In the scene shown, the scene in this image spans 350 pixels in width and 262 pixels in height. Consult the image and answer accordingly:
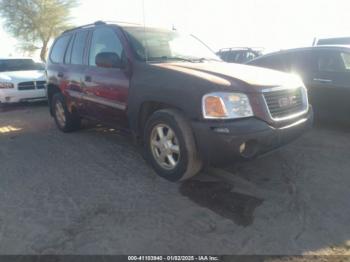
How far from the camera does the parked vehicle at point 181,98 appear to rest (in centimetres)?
325

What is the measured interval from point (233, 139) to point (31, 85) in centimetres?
762

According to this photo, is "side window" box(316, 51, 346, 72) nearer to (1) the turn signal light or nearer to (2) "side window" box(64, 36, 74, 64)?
(1) the turn signal light

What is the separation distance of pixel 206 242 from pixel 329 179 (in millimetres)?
1903

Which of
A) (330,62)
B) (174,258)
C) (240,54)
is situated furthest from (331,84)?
(240,54)

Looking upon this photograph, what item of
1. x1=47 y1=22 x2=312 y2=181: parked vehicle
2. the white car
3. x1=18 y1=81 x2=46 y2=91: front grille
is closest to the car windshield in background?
the white car

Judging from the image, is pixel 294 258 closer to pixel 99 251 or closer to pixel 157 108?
pixel 99 251

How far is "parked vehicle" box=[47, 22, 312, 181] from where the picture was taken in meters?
3.25

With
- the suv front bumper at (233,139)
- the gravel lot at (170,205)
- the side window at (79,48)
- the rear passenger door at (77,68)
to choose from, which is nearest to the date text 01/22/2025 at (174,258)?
the gravel lot at (170,205)

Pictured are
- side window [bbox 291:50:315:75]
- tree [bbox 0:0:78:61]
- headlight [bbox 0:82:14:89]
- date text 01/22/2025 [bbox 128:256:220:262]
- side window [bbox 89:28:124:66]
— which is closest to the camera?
date text 01/22/2025 [bbox 128:256:220:262]

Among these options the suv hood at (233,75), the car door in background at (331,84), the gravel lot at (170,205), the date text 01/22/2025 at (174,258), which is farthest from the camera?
the car door in background at (331,84)

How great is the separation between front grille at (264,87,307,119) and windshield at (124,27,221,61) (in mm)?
1390

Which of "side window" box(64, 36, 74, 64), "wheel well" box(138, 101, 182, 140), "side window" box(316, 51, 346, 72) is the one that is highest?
"side window" box(64, 36, 74, 64)

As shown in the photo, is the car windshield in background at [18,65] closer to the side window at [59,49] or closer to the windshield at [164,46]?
the side window at [59,49]

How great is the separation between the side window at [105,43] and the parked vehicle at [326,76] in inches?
134
